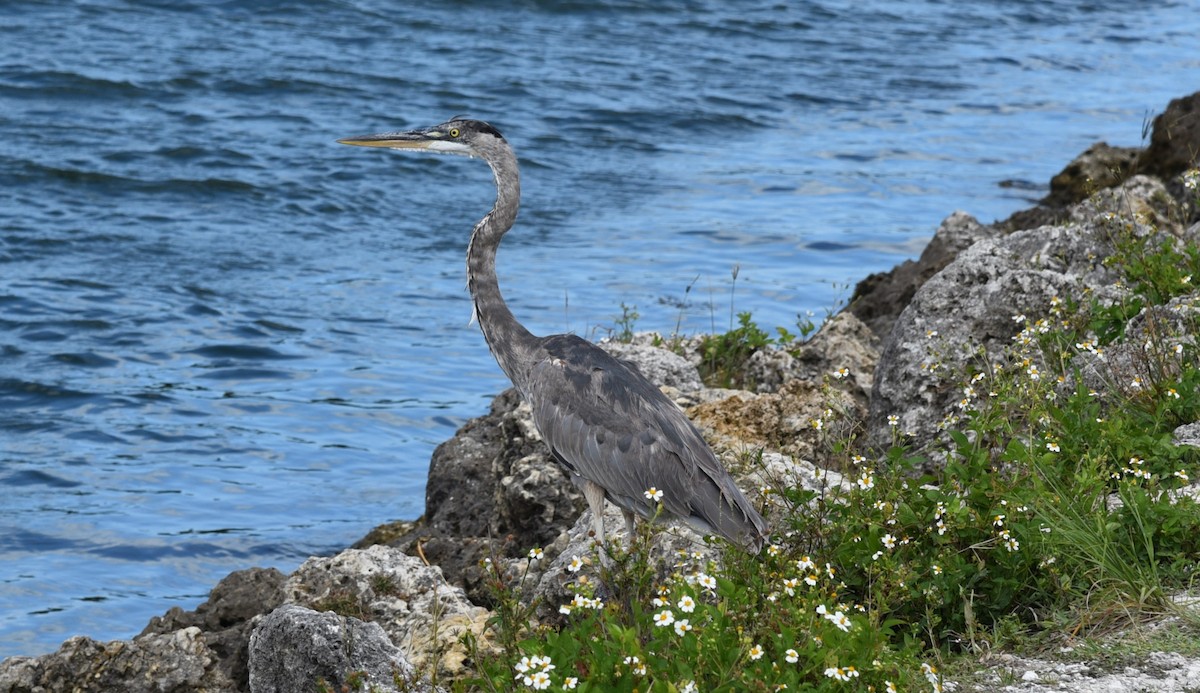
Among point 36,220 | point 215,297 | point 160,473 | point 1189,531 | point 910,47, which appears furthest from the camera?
point 910,47

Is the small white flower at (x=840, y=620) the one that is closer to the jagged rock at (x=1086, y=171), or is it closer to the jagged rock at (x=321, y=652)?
the jagged rock at (x=321, y=652)

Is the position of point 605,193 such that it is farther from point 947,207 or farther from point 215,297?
point 215,297

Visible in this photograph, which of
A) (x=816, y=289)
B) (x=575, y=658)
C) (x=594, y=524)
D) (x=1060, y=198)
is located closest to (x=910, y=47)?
(x=1060, y=198)

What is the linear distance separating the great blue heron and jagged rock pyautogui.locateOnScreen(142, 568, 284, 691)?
1231mm

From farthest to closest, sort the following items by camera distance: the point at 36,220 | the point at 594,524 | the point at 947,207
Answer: the point at 947,207
the point at 36,220
the point at 594,524

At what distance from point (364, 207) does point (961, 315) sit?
8315 mm

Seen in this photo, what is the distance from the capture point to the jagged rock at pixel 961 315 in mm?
6012

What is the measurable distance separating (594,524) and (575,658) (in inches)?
71.9

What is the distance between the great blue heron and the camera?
16.6 ft

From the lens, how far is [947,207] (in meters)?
14.3

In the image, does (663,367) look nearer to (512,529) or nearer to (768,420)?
(768,420)

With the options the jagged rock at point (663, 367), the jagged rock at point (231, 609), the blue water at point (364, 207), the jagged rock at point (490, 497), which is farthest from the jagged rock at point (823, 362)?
the jagged rock at point (231, 609)

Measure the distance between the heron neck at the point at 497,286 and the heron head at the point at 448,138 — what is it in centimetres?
12

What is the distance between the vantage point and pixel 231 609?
559cm
